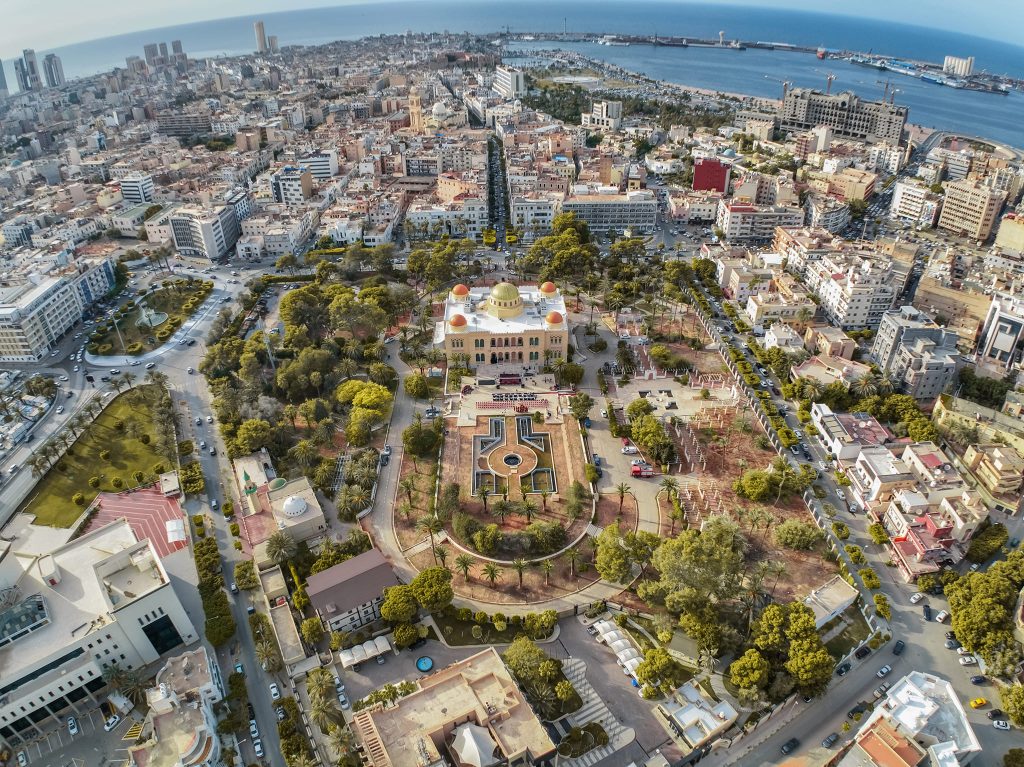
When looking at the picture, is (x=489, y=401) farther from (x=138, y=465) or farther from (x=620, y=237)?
(x=620, y=237)

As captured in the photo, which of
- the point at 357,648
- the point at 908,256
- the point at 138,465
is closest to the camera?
the point at 357,648

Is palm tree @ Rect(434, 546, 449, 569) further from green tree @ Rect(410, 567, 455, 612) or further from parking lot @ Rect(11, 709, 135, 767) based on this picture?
parking lot @ Rect(11, 709, 135, 767)

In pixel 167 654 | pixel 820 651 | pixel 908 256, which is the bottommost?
pixel 167 654

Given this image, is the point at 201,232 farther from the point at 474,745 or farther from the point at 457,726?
the point at 474,745

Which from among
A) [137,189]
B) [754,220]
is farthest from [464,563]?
[137,189]

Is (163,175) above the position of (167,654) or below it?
above

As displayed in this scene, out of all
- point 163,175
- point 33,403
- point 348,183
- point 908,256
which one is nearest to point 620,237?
point 908,256

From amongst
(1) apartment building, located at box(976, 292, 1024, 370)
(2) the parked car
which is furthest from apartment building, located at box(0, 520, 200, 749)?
(1) apartment building, located at box(976, 292, 1024, 370)
